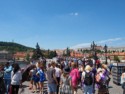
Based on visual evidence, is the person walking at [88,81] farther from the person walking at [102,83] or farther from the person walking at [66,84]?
the person walking at [66,84]

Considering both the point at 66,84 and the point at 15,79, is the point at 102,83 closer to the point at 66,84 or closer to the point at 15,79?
the point at 66,84

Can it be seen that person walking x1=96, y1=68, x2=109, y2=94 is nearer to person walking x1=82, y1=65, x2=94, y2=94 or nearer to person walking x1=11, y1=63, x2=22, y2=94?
person walking x1=82, y1=65, x2=94, y2=94

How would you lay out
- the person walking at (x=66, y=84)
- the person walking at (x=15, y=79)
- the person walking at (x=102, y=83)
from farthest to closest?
the person walking at (x=15, y=79)
the person walking at (x=66, y=84)
the person walking at (x=102, y=83)

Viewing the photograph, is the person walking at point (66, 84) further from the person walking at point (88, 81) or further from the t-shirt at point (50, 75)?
the t-shirt at point (50, 75)

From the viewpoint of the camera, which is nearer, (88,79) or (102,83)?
(88,79)

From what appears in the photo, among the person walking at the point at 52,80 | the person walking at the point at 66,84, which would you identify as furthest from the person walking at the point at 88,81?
the person walking at the point at 52,80

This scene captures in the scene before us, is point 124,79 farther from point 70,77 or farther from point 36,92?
point 36,92

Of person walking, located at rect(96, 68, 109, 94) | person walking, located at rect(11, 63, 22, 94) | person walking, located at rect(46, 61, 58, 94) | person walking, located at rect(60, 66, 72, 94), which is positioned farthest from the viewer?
person walking, located at rect(46, 61, 58, 94)

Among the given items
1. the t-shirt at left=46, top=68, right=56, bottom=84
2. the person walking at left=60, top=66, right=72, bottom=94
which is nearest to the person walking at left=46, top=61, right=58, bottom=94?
the t-shirt at left=46, top=68, right=56, bottom=84

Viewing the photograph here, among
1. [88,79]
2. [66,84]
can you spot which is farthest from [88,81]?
[66,84]

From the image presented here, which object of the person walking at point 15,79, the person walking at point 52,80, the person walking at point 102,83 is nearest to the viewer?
the person walking at point 102,83

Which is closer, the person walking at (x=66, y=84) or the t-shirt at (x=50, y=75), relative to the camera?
the person walking at (x=66, y=84)

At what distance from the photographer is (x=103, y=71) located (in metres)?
12.1

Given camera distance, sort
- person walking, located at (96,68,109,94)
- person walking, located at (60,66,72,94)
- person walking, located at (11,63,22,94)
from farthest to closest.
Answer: person walking, located at (11,63,22,94) < person walking, located at (60,66,72,94) < person walking, located at (96,68,109,94)
